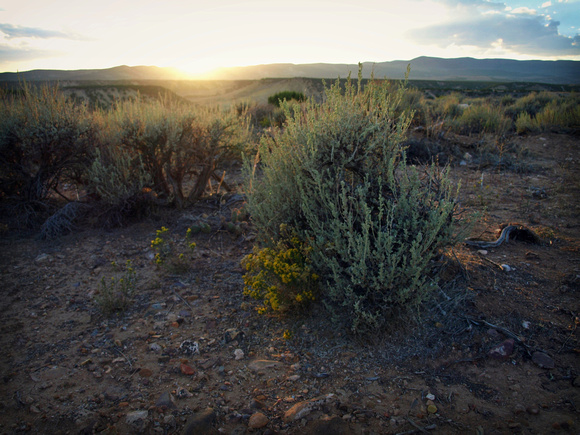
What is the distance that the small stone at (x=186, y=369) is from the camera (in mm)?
2472

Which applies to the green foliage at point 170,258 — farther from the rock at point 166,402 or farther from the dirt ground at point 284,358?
the rock at point 166,402

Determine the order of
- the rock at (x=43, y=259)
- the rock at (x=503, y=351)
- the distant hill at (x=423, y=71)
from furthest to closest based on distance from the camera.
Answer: the distant hill at (x=423, y=71) < the rock at (x=43, y=259) < the rock at (x=503, y=351)

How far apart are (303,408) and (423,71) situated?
463 feet

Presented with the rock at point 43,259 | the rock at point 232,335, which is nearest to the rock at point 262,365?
the rock at point 232,335

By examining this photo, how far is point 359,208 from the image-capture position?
9.19 feet

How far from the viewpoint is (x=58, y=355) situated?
2.70m

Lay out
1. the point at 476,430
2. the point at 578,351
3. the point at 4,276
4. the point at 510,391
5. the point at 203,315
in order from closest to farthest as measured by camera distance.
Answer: the point at 476,430 → the point at 510,391 → the point at 578,351 → the point at 203,315 → the point at 4,276

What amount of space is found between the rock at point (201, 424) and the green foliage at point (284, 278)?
0.90 m

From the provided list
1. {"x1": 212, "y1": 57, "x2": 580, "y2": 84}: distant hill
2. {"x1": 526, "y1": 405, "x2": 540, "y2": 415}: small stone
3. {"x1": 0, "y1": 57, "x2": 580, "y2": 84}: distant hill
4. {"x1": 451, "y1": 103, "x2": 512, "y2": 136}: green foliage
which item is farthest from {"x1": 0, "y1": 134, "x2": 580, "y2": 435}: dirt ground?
{"x1": 212, "y1": 57, "x2": 580, "y2": 84}: distant hill

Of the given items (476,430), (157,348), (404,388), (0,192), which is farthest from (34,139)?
(476,430)

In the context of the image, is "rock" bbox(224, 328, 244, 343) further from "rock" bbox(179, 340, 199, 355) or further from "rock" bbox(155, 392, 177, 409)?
"rock" bbox(155, 392, 177, 409)

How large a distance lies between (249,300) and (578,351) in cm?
260

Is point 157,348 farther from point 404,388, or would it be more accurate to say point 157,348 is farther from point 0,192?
point 0,192

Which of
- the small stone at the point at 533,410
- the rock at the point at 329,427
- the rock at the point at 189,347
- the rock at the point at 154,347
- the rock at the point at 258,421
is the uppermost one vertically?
the small stone at the point at 533,410
